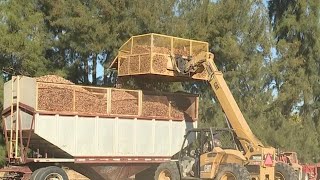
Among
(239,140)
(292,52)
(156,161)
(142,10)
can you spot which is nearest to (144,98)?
(156,161)

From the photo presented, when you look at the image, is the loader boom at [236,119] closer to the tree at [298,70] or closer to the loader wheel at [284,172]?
the loader wheel at [284,172]

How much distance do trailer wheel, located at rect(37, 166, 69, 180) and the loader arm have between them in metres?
5.40

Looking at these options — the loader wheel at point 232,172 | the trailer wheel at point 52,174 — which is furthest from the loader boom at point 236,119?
the trailer wheel at point 52,174

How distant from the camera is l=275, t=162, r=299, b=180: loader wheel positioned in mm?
15867

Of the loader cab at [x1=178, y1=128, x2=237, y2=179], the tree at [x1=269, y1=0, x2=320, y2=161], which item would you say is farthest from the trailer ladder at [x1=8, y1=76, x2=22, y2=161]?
the tree at [x1=269, y1=0, x2=320, y2=161]

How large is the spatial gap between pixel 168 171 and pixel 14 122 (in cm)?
482

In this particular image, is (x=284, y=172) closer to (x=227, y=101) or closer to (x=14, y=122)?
(x=227, y=101)

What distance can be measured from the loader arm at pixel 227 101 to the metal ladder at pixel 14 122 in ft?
18.6

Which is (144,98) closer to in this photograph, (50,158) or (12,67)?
(50,158)

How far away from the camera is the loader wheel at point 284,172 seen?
1587 cm

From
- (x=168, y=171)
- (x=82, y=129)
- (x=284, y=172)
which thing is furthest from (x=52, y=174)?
(x=284, y=172)

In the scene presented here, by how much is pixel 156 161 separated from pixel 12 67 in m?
9.51

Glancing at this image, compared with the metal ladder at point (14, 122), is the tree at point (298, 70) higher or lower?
higher

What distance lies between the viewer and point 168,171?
1742 centimetres
